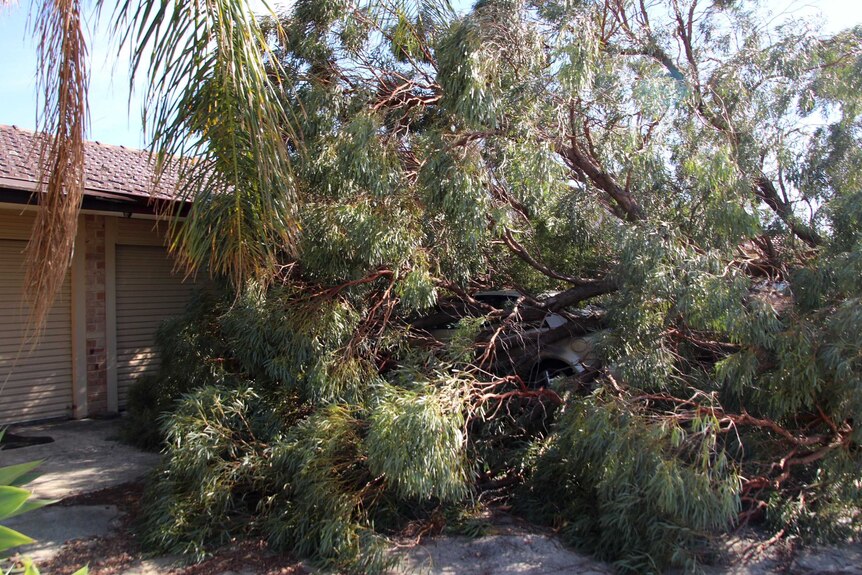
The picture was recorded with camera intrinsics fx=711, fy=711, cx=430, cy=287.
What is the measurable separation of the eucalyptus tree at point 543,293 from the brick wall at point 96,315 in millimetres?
2707

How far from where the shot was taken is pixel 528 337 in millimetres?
7246

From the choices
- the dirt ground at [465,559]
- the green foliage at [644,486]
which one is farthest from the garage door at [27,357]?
the green foliage at [644,486]

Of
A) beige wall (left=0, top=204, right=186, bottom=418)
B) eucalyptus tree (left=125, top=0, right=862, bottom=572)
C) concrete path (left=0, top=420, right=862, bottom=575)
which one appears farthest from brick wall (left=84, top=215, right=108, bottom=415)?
concrete path (left=0, top=420, right=862, bottom=575)

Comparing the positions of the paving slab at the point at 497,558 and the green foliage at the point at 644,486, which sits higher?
the green foliage at the point at 644,486

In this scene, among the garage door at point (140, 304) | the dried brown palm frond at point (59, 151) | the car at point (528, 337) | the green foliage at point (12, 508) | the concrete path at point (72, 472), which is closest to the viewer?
the green foliage at point (12, 508)

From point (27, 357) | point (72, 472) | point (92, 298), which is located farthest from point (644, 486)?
point (92, 298)

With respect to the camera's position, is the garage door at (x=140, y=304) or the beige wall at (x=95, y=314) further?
the garage door at (x=140, y=304)

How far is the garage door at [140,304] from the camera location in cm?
1050

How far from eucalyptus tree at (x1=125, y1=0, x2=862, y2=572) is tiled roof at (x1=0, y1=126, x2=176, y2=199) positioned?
218 cm

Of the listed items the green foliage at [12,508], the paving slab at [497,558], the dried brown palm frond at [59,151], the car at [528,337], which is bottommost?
the paving slab at [497,558]

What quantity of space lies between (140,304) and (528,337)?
21.1ft

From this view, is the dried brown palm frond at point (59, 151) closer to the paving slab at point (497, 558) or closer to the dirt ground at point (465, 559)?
the dirt ground at point (465, 559)

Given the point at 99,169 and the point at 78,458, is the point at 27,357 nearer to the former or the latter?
the point at 78,458

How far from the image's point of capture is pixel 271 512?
5750 millimetres
